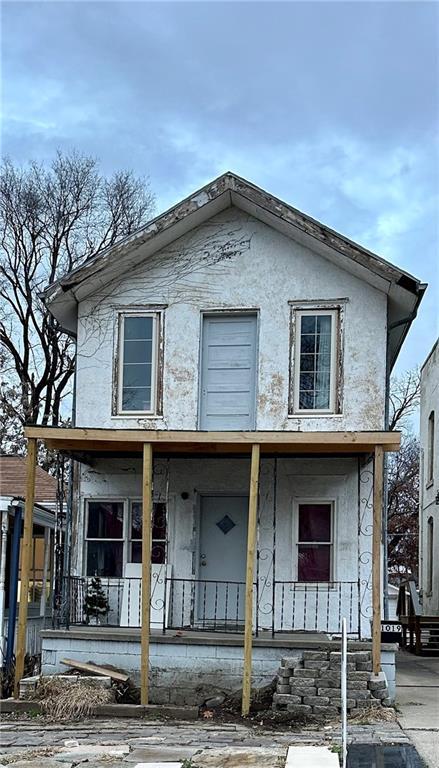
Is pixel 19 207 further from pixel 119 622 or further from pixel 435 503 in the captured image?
pixel 119 622

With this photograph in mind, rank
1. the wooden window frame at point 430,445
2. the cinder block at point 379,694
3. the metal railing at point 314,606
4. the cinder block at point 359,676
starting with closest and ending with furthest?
the cinder block at point 379,694 < the cinder block at point 359,676 < the metal railing at point 314,606 < the wooden window frame at point 430,445

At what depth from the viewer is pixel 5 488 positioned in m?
17.3

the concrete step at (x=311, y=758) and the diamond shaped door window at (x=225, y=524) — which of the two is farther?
the diamond shaped door window at (x=225, y=524)

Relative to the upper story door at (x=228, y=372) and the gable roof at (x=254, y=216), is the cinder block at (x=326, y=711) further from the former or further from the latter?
the gable roof at (x=254, y=216)

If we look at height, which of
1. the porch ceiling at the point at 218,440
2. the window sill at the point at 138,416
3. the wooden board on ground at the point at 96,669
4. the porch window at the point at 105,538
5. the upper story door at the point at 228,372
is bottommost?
the wooden board on ground at the point at 96,669

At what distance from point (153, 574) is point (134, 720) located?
10.3ft

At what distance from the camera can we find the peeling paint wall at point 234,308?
14.6 m

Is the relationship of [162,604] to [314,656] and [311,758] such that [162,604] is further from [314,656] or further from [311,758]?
[311,758]

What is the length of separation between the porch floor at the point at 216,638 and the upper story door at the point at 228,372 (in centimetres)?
305

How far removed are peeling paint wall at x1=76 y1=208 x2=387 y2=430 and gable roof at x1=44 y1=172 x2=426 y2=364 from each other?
0.63ft

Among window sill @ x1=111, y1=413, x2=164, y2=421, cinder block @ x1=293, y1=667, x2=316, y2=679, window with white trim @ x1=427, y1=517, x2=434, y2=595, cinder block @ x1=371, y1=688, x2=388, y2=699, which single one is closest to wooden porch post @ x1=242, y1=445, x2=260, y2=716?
cinder block @ x1=293, y1=667, x2=316, y2=679

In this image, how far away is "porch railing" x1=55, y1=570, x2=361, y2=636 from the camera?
14461mm

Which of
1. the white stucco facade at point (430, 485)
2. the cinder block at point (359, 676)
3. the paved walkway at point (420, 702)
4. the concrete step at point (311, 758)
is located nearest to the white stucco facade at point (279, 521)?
the paved walkway at point (420, 702)

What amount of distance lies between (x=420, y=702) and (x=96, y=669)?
4250 mm
